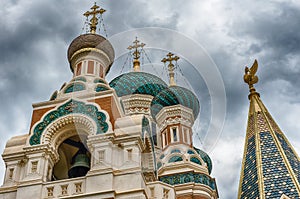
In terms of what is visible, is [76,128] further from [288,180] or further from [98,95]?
[288,180]

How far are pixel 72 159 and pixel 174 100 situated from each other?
18.5 feet

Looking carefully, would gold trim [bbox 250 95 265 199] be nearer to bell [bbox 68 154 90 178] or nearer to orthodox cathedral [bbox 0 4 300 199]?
orthodox cathedral [bbox 0 4 300 199]

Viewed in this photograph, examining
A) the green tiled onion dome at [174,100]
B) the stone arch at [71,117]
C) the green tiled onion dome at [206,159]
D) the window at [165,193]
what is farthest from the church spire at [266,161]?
the stone arch at [71,117]

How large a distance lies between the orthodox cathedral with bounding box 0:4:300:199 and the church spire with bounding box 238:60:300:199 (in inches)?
0.9

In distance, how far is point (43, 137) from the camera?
11688 mm

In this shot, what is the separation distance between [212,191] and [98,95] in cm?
446

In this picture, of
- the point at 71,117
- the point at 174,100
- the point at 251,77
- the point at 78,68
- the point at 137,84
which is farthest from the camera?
the point at 137,84

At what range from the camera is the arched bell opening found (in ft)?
39.4

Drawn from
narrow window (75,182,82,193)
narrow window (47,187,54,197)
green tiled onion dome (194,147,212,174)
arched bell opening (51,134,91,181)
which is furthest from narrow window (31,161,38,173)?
green tiled onion dome (194,147,212,174)

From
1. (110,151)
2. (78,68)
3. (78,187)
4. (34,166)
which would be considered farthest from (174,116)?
(78,187)

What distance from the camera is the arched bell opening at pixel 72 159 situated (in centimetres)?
1202

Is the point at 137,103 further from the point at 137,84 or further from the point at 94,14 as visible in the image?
the point at 94,14

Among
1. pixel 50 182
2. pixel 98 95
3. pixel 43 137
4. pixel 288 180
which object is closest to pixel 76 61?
pixel 98 95

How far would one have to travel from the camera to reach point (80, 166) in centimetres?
1195
